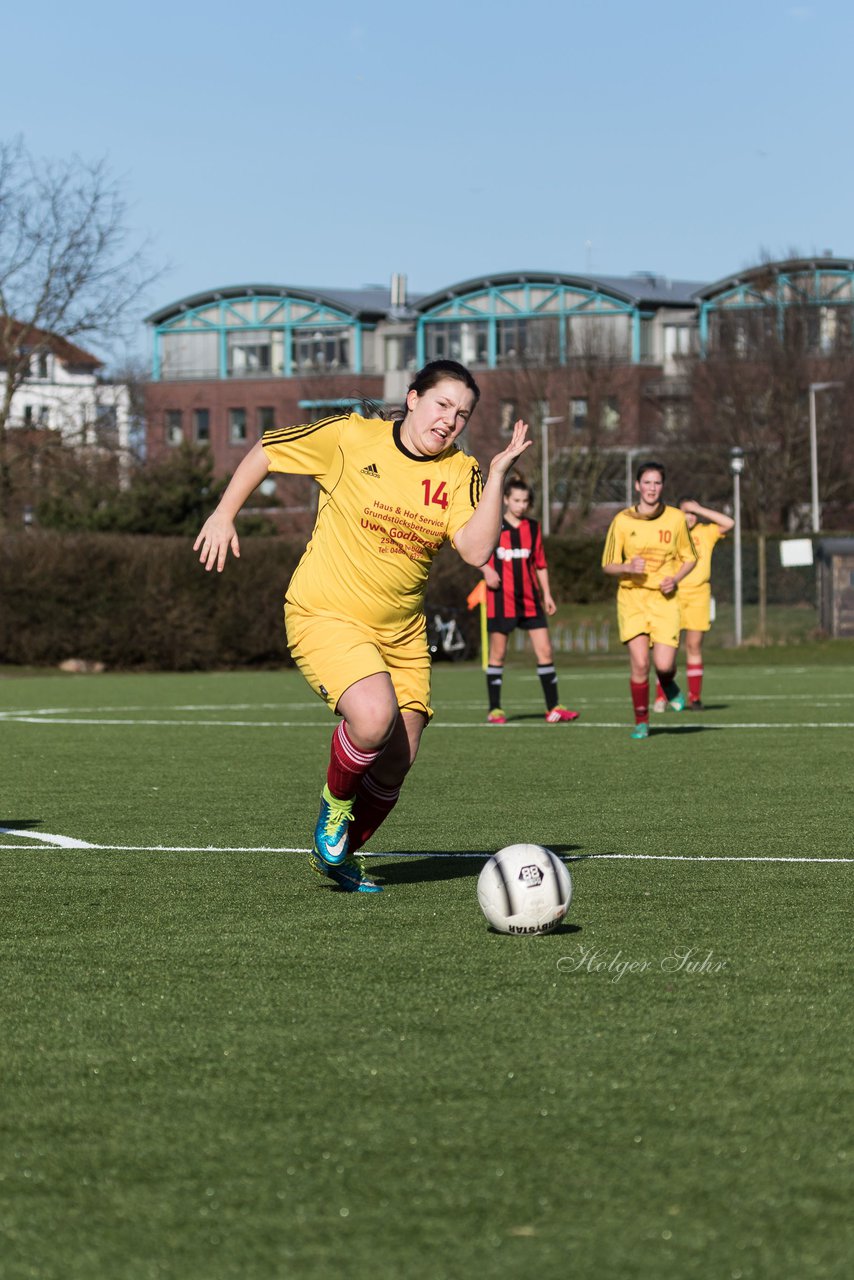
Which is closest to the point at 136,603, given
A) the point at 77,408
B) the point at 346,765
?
the point at 77,408

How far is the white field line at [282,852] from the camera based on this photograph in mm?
8039

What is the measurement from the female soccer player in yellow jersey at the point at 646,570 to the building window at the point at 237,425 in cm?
8192

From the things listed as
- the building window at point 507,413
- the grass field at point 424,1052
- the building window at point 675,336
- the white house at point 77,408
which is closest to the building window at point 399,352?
the building window at point 675,336

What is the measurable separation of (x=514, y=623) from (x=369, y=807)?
→ 11903mm

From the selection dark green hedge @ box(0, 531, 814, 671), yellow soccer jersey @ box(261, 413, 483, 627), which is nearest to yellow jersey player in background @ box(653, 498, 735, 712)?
yellow soccer jersey @ box(261, 413, 483, 627)

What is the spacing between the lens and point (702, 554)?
2031 cm

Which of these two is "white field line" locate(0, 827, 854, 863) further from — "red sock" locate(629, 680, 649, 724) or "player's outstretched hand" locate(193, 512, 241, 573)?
"red sock" locate(629, 680, 649, 724)

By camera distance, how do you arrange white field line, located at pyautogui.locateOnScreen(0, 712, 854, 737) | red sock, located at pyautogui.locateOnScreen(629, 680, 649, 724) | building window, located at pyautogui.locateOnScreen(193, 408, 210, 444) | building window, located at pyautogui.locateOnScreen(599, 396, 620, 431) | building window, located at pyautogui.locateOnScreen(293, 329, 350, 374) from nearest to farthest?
red sock, located at pyautogui.locateOnScreen(629, 680, 649, 724) → white field line, located at pyautogui.locateOnScreen(0, 712, 854, 737) → building window, located at pyautogui.locateOnScreen(599, 396, 620, 431) → building window, located at pyautogui.locateOnScreen(293, 329, 350, 374) → building window, located at pyautogui.locateOnScreen(193, 408, 210, 444)

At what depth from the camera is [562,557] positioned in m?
62.9

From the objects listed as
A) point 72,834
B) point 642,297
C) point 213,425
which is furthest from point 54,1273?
point 213,425

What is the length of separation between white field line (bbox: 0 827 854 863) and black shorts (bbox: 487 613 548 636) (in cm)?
1019

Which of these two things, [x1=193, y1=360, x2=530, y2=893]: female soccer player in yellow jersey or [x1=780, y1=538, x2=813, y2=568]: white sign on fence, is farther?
[x1=780, y1=538, x2=813, y2=568]: white sign on fence

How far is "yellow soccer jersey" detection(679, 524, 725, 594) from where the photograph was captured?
19.8 metres

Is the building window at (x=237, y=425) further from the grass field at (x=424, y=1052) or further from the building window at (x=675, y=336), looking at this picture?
the grass field at (x=424, y=1052)
